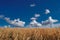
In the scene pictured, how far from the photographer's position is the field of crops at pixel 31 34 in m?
8.95

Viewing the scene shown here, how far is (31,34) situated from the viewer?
921 cm

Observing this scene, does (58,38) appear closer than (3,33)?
Yes

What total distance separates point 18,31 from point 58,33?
65.9 inches

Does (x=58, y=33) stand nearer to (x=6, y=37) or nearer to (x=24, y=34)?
(x=24, y=34)

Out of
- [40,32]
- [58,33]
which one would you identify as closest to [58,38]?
[58,33]

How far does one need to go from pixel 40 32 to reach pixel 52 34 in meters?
0.53

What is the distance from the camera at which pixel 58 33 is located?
29.2 ft

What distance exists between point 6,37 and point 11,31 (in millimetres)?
362

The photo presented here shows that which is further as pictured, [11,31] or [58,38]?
[11,31]

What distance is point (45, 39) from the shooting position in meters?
8.95

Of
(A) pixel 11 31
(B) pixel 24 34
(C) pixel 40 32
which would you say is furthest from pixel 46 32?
(A) pixel 11 31

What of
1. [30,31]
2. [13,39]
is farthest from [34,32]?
[13,39]

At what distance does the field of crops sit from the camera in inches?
352

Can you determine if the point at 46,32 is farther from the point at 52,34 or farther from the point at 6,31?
the point at 6,31
